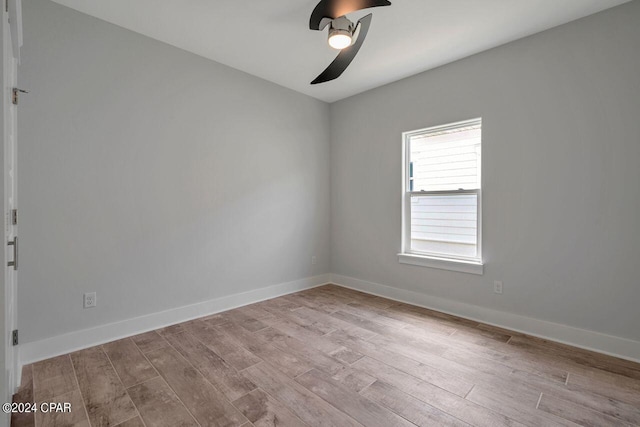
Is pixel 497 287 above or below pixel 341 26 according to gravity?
below

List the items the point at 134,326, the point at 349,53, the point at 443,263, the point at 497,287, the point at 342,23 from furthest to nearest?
1. the point at 443,263
2. the point at 497,287
3. the point at 134,326
4. the point at 349,53
5. the point at 342,23

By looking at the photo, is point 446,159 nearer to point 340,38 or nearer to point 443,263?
point 443,263

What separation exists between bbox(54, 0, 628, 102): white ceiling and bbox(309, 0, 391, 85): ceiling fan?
0.33 metres

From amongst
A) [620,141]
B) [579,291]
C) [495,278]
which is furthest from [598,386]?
[620,141]

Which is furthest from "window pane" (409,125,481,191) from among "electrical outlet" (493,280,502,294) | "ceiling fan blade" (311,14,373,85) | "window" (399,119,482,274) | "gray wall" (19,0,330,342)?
"gray wall" (19,0,330,342)

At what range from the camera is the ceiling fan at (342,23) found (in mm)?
1879

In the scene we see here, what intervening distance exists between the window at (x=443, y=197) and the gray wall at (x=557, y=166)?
132 mm

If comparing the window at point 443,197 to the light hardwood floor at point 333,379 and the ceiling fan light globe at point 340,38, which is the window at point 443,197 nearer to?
the light hardwood floor at point 333,379

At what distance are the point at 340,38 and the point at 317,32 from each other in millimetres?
609

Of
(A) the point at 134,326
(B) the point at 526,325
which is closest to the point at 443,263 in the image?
(B) the point at 526,325

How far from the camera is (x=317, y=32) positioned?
8.70 ft

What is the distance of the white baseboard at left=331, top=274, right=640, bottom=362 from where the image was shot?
229cm

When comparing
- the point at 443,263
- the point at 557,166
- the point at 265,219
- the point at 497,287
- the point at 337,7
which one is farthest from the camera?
the point at 265,219

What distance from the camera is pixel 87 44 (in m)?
2.43
